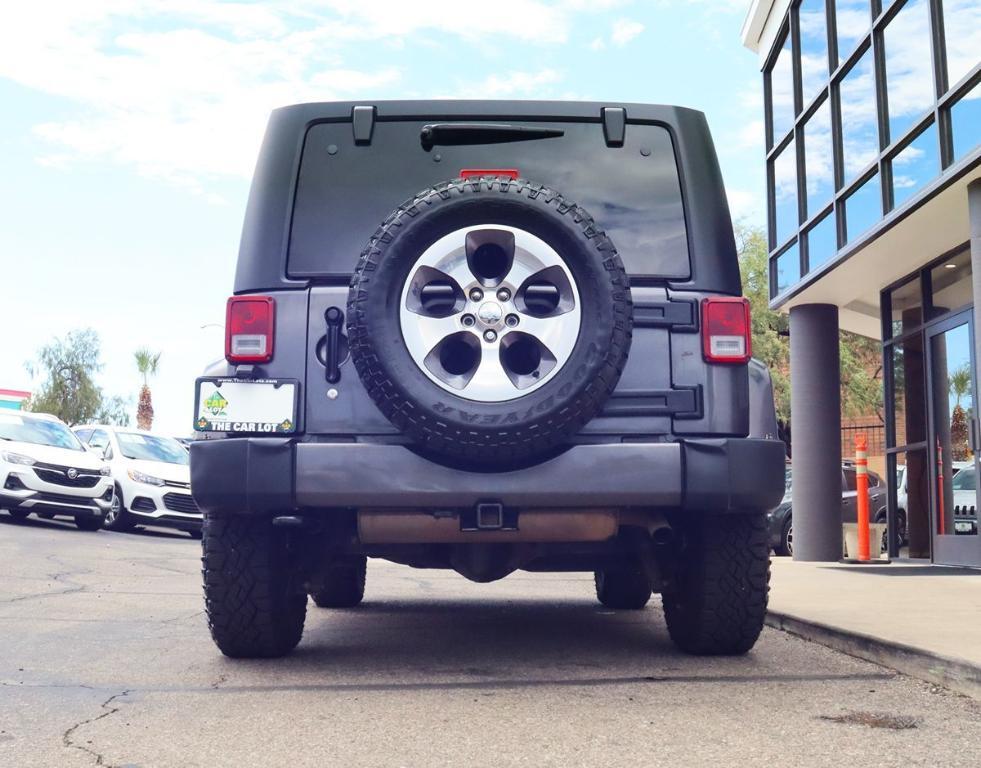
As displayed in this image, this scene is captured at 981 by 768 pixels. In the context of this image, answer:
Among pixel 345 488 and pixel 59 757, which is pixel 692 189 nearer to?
pixel 345 488

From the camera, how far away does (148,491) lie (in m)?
18.6

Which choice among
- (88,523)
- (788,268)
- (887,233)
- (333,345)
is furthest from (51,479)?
(333,345)

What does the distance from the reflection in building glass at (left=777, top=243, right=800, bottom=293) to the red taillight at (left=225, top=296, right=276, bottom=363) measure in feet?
41.7

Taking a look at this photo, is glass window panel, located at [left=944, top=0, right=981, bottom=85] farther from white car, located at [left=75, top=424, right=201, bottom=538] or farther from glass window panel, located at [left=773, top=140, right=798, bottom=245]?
white car, located at [left=75, top=424, right=201, bottom=538]

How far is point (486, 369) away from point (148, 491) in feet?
48.8

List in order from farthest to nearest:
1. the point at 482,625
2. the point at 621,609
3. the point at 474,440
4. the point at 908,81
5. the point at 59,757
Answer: the point at 908,81 < the point at 621,609 < the point at 482,625 < the point at 474,440 < the point at 59,757

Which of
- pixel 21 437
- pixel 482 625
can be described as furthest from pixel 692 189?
pixel 21 437

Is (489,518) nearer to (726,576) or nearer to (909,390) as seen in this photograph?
(726,576)

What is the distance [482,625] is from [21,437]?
12646mm

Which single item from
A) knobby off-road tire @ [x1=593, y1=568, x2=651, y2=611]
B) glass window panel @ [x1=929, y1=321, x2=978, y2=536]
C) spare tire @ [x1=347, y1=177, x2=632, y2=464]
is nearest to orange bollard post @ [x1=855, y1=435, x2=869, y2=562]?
glass window panel @ [x1=929, y1=321, x2=978, y2=536]

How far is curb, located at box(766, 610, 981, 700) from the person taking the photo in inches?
193

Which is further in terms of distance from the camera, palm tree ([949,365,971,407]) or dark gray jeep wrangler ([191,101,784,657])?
palm tree ([949,365,971,407])

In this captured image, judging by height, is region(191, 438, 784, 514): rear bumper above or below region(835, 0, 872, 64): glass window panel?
below

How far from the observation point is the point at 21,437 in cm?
1822
